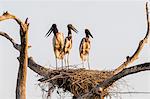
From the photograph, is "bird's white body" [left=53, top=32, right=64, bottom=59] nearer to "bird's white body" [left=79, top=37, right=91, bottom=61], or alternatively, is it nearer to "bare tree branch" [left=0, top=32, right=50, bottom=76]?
"bird's white body" [left=79, top=37, right=91, bottom=61]

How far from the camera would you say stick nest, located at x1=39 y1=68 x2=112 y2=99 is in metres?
8.11

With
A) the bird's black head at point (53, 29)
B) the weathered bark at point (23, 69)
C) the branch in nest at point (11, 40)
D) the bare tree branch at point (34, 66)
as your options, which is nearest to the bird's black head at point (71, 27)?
the bird's black head at point (53, 29)

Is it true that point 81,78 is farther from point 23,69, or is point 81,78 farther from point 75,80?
point 23,69

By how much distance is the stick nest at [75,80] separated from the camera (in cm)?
811

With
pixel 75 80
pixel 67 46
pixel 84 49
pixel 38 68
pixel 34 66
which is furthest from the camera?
pixel 84 49

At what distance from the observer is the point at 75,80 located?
810 centimetres

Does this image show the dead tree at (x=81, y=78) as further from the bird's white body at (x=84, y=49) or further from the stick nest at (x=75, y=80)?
the bird's white body at (x=84, y=49)

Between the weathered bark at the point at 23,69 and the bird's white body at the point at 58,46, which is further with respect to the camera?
the bird's white body at the point at 58,46

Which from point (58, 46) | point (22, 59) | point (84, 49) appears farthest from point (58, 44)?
point (22, 59)

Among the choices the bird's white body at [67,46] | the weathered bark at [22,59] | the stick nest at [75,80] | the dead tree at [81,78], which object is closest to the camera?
the weathered bark at [22,59]

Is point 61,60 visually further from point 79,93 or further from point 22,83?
point 22,83

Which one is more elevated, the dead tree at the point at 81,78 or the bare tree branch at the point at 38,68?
the bare tree branch at the point at 38,68

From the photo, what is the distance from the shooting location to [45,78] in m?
8.29

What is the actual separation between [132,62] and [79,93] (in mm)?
1218
